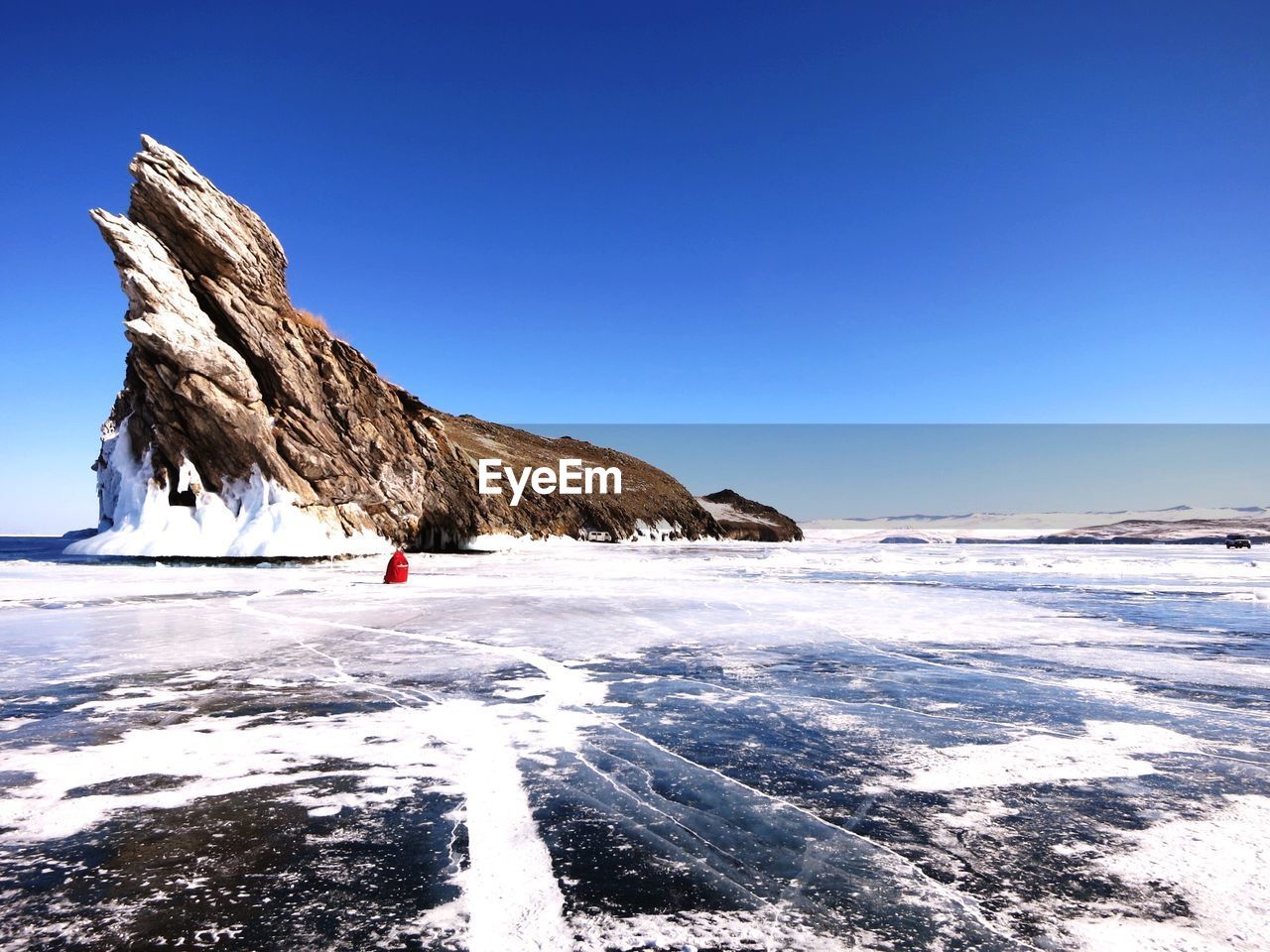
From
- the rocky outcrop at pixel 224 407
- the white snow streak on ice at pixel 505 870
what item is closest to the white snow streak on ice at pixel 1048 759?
the white snow streak on ice at pixel 505 870

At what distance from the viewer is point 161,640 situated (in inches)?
305

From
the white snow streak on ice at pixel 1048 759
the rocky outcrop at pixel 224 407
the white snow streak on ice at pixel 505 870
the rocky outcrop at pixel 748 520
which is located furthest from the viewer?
the rocky outcrop at pixel 748 520

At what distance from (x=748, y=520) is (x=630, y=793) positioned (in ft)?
300

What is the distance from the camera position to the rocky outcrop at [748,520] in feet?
295

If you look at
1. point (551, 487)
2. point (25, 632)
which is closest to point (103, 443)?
point (25, 632)

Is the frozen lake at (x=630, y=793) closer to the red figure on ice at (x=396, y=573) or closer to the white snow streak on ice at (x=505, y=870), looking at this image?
the white snow streak on ice at (x=505, y=870)

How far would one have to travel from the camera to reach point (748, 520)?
93.4 meters

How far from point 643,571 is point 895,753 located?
710 inches

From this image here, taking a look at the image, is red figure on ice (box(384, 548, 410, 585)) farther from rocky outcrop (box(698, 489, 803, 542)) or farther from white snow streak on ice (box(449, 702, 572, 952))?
rocky outcrop (box(698, 489, 803, 542))

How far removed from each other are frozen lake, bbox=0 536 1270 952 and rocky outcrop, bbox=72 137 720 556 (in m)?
17.5

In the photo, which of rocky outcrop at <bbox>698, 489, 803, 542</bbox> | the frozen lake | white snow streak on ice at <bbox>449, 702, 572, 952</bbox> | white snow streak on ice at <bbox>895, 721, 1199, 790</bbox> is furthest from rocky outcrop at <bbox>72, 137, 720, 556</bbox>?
rocky outcrop at <bbox>698, 489, 803, 542</bbox>

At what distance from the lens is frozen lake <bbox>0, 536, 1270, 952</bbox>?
221 centimetres

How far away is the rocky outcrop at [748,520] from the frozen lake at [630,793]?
80.5m

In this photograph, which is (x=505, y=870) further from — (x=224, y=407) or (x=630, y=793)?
(x=224, y=407)
